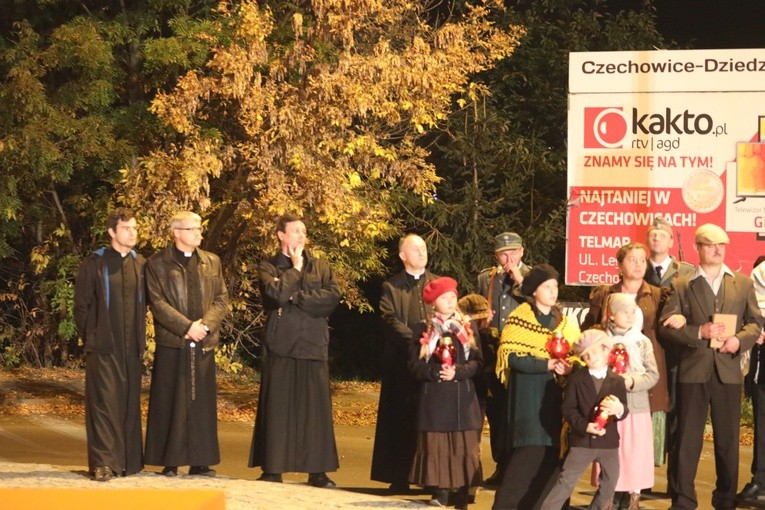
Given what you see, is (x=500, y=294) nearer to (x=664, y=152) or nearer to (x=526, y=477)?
(x=526, y=477)

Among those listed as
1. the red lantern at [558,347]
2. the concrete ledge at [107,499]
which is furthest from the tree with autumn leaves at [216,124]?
the concrete ledge at [107,499]

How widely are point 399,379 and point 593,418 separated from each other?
2050 mm

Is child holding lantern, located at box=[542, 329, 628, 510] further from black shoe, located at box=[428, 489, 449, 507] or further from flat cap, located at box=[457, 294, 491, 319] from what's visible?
flat cap, located at box=[457, 294, 491, 319]

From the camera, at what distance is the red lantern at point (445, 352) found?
30.9 feet

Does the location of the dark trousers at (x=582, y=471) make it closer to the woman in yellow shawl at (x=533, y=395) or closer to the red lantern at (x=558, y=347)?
the woman in yellow shawl at (x=533, y=395)

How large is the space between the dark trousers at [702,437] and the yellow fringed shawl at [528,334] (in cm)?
130

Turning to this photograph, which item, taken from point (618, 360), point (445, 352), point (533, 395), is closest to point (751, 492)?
point (618, 360)

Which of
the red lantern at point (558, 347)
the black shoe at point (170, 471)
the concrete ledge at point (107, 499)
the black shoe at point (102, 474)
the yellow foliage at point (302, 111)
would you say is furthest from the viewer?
the yellow foliage at point (302, 111)

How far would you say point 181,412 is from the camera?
409 inches

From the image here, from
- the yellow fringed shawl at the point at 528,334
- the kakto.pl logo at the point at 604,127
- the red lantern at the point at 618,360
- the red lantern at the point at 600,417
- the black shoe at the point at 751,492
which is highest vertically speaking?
the kakto.pl logo at the point at 604,127

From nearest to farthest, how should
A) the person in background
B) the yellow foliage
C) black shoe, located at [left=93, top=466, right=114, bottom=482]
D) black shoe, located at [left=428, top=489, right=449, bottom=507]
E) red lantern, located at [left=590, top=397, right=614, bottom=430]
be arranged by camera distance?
red lantern, located at [left=590, top=397, right=614, bottom=430] < black shoe, located at [left=428, top=489, right=449, bottom=507] < black shoe, located at [left=93, top=466, right=114, bottom=482] < the person in background < the yellow foliage

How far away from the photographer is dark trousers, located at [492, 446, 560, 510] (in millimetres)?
9367

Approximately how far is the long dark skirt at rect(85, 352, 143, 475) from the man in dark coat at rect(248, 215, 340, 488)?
90 cm

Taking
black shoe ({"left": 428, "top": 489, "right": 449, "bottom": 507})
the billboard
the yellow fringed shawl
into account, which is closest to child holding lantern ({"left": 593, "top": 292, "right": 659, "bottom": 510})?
the yellow fringed shawl
